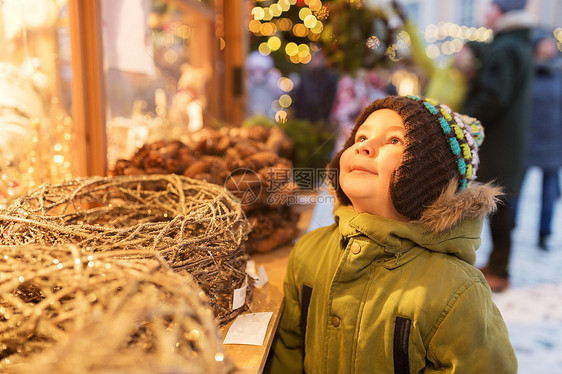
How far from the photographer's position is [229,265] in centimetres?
76

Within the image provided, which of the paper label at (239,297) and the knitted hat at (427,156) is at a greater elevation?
the knitted hat at (427,156)

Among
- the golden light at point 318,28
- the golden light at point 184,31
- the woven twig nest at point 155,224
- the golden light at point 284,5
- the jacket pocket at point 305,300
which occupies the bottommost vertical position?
the jacket pocket at point 305,300

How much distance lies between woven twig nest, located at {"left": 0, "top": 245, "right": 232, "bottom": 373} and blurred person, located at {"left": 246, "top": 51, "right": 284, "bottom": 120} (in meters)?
2.25

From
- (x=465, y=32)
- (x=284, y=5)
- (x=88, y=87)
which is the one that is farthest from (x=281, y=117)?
(x=465, y=32)

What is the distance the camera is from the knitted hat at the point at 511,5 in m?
2.21

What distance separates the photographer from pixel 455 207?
825mm

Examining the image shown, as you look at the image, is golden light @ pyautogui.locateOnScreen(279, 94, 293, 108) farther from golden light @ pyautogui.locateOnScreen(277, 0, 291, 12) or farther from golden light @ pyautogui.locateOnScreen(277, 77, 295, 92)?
Answer: golden light @ pyautogui.locateOnScreen(277, 0, 291, 12)

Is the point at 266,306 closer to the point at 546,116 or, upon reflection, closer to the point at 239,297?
the point at 239,297

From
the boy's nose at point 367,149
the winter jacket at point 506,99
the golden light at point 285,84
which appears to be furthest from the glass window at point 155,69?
the winter jacket at point 506,99

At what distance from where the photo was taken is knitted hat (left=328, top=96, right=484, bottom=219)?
2.71 feet

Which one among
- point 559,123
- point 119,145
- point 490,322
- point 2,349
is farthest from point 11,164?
point 559,123

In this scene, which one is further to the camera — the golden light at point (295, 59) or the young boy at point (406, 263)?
the golden light at point (295, 59)

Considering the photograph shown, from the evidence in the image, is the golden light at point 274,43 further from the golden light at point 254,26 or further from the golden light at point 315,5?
the golden light at point 315,5

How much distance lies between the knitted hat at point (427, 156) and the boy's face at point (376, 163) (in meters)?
0.02
